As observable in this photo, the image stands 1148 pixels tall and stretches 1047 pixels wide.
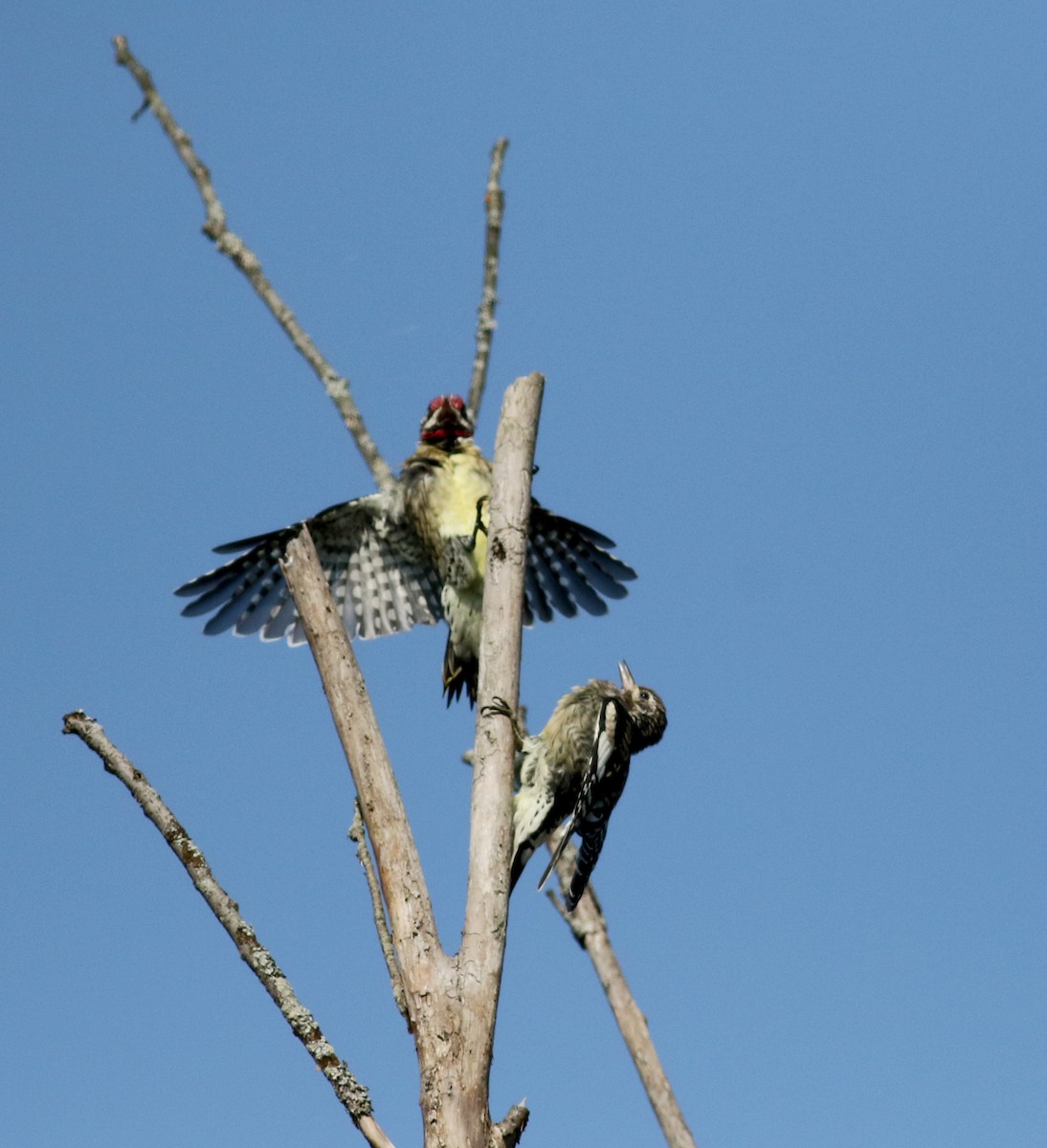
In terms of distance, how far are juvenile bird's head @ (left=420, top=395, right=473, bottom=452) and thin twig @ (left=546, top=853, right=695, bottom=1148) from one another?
2057 millimetres

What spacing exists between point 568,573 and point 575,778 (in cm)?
162

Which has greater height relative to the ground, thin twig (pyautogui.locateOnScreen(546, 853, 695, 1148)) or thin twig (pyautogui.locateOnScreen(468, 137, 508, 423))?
thin twig (pyautogui.locateOnScreen(468, 137, 508, 423))

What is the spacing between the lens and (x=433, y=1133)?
9.38 ft

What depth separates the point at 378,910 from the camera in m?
3.26

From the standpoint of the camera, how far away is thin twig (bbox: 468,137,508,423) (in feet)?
19.1

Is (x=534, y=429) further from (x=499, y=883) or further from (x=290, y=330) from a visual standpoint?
(x=290, y=330)

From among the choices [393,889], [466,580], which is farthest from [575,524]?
[393,889]

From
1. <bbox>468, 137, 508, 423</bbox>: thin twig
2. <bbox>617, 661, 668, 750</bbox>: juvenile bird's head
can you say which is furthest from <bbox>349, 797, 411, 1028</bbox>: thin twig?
<bbox>468, 137, 508, 423</bbox>: thin twig

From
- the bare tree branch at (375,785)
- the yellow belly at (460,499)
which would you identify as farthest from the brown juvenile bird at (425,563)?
the bare tree branch at (375,785)

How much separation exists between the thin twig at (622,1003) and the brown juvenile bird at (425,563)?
3.86ft

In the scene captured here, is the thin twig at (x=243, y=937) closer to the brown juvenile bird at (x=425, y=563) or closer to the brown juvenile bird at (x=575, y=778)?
the brown juvenile bird at (x=575, y=778)

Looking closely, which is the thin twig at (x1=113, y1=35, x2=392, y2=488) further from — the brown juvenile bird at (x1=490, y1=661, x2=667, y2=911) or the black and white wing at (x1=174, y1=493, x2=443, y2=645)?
the brown juvenile bird at (x1=490, y1=661, x2=667, y2=911)

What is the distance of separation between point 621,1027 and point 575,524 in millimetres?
2390

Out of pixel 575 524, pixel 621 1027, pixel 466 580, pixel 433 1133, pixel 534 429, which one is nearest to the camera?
pixel 433 1133
